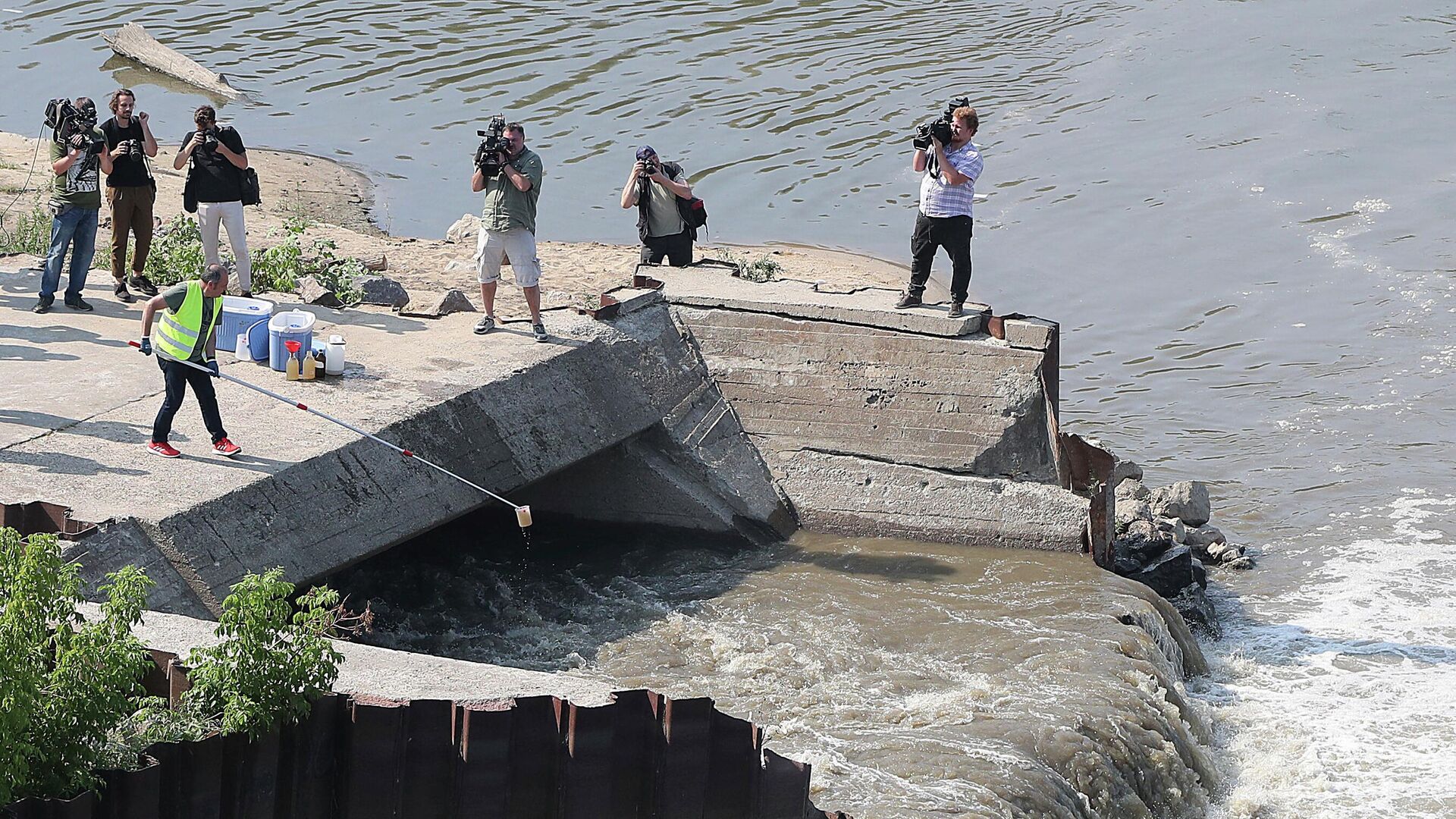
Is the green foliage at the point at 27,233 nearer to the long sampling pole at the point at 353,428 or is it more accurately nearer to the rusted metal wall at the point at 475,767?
the long sampling pole at the point at 353,428

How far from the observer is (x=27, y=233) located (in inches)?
593

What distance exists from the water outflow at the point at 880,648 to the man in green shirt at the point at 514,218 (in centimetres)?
186

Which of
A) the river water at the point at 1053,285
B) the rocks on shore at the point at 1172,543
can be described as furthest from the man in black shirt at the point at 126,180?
the rocks on shore at the point at 1172,543

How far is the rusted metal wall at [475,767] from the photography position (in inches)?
217

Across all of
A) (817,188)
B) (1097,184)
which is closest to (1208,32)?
(1097,184)

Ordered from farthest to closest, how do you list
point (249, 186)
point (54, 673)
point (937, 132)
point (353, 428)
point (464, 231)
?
point (464, 231) → point (249, 186) → point (937, 132) → point (353, 428) → point (54, 673)

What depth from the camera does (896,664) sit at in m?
9.59

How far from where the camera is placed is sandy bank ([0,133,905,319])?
17.2 metres

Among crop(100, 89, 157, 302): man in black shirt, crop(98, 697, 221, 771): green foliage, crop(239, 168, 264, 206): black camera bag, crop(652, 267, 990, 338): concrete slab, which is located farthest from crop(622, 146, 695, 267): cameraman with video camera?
crop(98, 697, 221, 771): green foliage

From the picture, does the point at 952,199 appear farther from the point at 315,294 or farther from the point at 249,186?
the point at 249,186

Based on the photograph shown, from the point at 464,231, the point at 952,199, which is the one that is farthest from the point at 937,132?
the point at 464,231

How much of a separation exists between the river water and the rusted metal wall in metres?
1.41

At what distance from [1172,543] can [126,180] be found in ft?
26.7

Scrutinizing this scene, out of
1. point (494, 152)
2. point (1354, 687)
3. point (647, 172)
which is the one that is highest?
point (494, 152)
